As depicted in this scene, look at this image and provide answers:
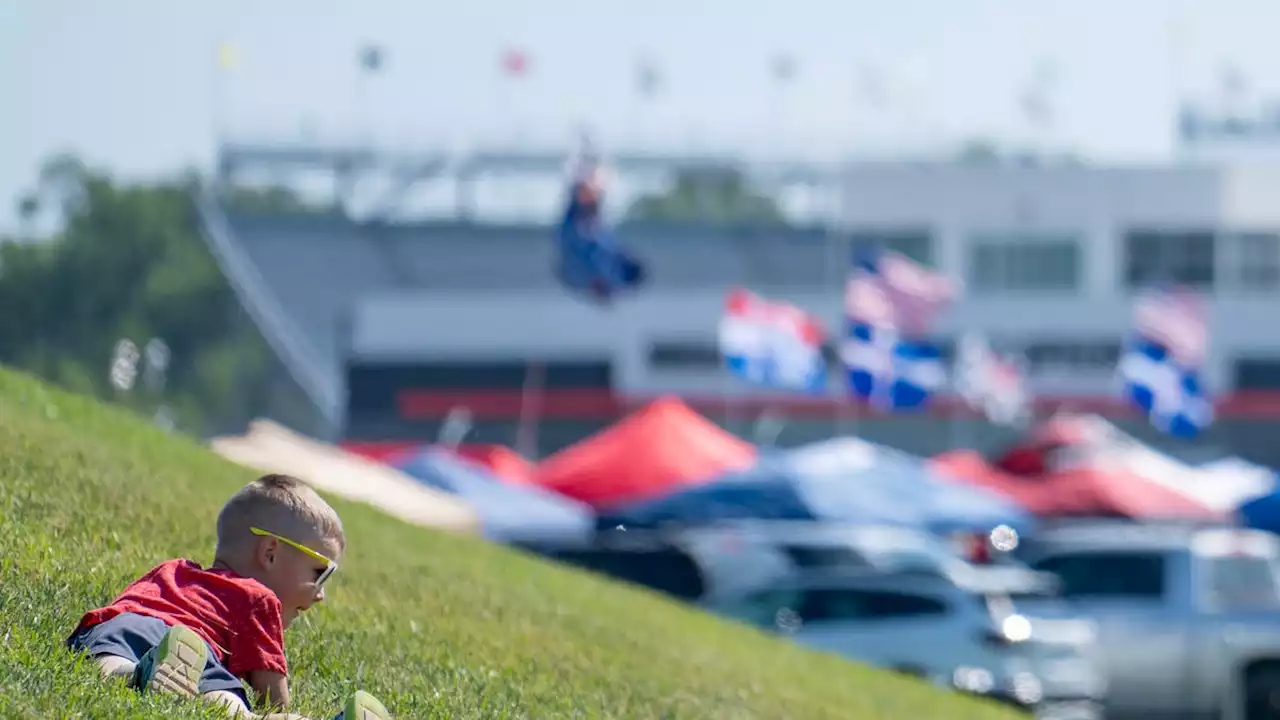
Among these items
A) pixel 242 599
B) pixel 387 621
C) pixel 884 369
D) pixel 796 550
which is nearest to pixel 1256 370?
pixel 884 369

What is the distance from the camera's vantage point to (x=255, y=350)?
107250 mm

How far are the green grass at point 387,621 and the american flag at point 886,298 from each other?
75.2 ft

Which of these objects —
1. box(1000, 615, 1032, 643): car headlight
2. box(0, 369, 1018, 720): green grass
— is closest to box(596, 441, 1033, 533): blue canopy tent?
box(1000, 615, 1032, 643): car headlight

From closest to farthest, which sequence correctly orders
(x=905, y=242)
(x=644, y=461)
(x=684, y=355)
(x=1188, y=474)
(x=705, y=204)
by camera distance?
(x=644, y=461), (x=1188, y=474), (x=684, y=355), (x=905, y=242), (x=705, y=204)

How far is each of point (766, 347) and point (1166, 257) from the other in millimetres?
33394

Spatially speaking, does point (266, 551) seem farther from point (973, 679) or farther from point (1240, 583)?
point (1240, 583)

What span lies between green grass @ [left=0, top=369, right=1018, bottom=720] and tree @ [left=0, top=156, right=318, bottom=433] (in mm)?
84184

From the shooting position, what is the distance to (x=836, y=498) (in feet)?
78.8

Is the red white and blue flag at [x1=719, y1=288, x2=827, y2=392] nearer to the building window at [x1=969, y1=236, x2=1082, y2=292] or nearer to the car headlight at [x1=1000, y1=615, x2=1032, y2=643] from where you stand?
the car headlight at [x1=1000, y1=615, x2=1032, y2=643]

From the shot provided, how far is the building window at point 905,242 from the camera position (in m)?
67.1

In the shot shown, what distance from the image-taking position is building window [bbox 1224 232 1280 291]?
6706 cm

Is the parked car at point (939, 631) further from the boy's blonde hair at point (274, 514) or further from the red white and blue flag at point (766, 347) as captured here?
the red white and blue flag at point (766, 347)

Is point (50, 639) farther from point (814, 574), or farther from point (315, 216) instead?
point (315, 216)

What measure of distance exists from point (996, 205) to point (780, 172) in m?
9.72
